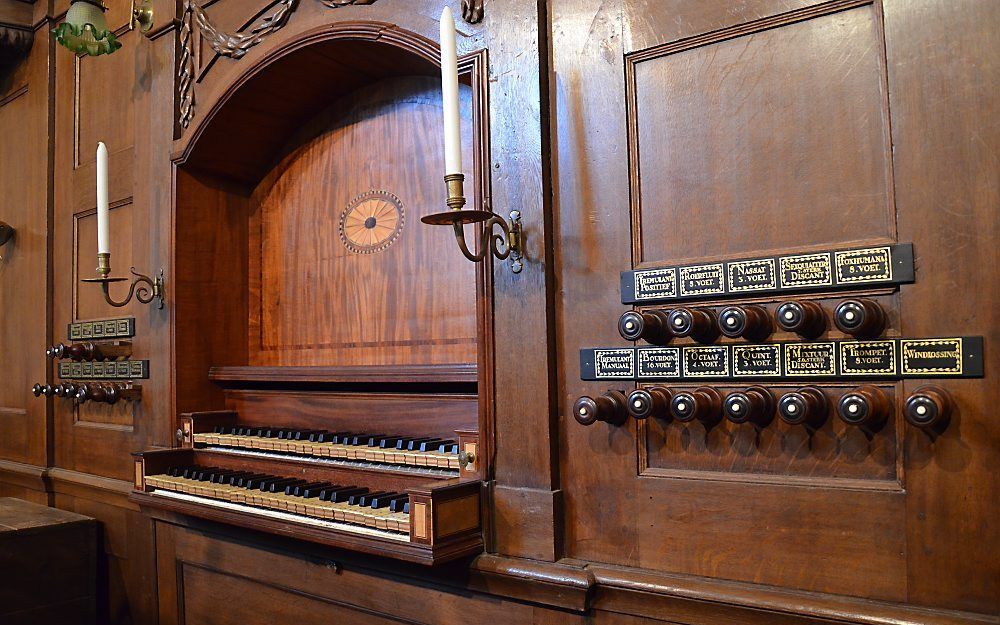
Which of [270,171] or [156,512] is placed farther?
[270,171]

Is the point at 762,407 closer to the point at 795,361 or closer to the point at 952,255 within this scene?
the point at 795,361

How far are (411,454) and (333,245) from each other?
4.52 feet

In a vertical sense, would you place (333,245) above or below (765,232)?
above

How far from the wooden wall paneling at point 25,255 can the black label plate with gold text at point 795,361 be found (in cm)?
381

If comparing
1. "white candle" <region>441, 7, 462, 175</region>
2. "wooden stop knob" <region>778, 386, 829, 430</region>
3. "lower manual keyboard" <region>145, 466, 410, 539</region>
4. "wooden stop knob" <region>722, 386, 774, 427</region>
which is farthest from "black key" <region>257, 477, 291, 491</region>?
"wooden stop knob" <region>778, 386, 829, 430</region>

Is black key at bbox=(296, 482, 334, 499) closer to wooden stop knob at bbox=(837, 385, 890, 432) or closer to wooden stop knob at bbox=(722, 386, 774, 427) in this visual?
wooden stop knob at bbox=(722, 386, 774, 427)

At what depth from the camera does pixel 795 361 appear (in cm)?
212

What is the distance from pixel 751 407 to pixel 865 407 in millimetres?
276

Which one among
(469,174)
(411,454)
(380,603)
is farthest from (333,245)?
(380,603)

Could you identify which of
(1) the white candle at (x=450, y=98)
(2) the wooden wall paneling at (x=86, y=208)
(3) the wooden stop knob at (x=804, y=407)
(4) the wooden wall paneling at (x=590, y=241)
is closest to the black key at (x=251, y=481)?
(2) the wooden wall paneling at (x=86, y=208)

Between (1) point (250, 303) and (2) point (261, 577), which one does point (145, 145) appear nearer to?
(1) point (250, 303)

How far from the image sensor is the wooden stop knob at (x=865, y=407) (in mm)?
1959

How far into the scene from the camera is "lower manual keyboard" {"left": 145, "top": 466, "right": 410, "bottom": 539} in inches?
106

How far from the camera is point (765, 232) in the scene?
7.22ft
